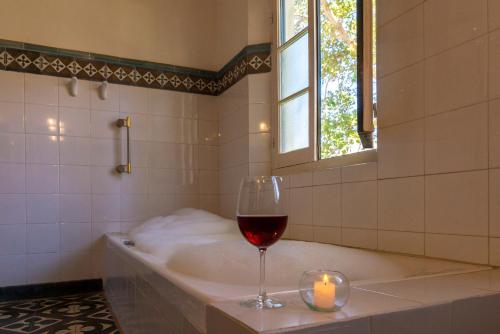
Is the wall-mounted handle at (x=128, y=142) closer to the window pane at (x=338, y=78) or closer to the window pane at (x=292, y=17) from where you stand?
the window pane at (x=292, y=17)

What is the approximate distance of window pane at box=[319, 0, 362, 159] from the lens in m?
1.83

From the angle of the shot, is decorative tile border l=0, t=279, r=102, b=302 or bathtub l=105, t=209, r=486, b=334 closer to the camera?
bathtub l=105, t=209, r=486, b=334

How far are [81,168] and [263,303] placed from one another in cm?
234

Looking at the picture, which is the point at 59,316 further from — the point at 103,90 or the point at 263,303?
the point at 263,303

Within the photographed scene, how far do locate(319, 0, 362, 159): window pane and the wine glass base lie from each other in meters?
1.19

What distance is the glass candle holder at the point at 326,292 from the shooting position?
628 mm

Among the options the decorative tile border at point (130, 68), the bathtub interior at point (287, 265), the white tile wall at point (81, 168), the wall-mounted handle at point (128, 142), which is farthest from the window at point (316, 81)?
the wall-mounted handle at point (128, 142)

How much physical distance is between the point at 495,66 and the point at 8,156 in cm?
264

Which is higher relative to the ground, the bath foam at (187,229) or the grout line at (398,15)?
the grout line at (398,15)

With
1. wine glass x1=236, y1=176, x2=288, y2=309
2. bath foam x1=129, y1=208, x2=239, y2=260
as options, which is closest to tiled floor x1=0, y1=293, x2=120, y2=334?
bath foam x1=129, y1=208, x2=239, y2=260

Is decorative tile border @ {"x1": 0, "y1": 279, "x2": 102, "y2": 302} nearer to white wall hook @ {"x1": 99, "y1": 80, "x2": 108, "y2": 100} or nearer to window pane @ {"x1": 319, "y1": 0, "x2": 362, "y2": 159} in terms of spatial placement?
white wall hook @ {"x1": 99, "y1": 80, "x2": 108, "y2": 100}

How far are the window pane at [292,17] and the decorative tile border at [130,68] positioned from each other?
17 centimetres

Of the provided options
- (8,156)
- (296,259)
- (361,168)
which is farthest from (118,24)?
(296,259)

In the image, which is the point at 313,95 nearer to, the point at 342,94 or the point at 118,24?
the point at 342,94
